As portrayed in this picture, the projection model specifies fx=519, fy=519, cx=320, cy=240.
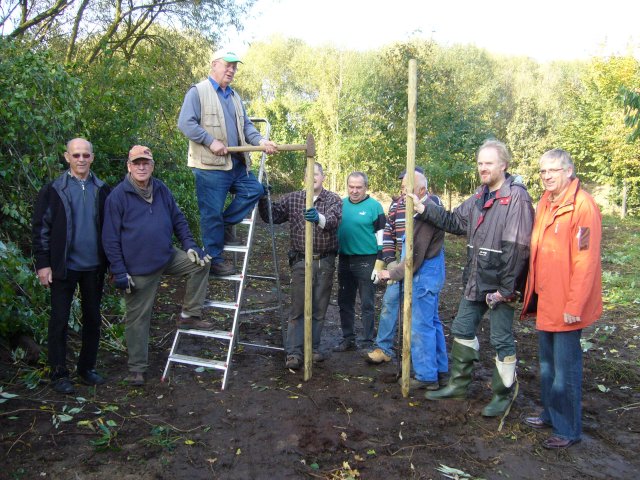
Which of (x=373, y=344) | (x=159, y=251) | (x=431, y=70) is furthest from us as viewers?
(x=431, y=70)

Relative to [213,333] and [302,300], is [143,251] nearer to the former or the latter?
[213,333]

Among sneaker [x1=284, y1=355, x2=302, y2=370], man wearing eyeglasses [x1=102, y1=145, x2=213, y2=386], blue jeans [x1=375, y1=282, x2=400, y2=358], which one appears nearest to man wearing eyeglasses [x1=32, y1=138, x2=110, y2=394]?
man wearing eyeglasses [x1=102, y1=145, x2=213, y2=386]

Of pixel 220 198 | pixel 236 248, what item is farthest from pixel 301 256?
pixel 220 198

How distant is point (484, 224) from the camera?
3.98 m

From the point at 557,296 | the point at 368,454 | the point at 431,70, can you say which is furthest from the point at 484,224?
the point at 431,70

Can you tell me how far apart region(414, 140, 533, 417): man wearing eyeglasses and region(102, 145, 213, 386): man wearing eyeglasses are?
2105mm

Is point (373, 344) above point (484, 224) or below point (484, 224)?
below

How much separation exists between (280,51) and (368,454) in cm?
2965

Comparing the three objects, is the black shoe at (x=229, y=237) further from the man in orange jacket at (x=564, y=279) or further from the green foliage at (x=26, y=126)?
the man in orange jacket at (x=564, y=279)

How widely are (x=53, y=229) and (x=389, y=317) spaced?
3174mm

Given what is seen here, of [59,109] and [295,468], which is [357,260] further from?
[59,109]

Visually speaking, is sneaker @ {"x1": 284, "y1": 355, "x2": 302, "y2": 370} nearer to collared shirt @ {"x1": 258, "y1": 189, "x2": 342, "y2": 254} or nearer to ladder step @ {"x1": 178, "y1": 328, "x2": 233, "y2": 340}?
ladder step @ {"x1": 178, "y1": 328, "x2": 233, "y2": 340}

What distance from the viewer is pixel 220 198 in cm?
461

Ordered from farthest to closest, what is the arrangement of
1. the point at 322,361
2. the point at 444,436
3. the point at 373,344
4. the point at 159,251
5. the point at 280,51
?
the point at 280,51 < the point at 373,344 < the point at 322,361 < the point at 159,251 < the point at 444,436
